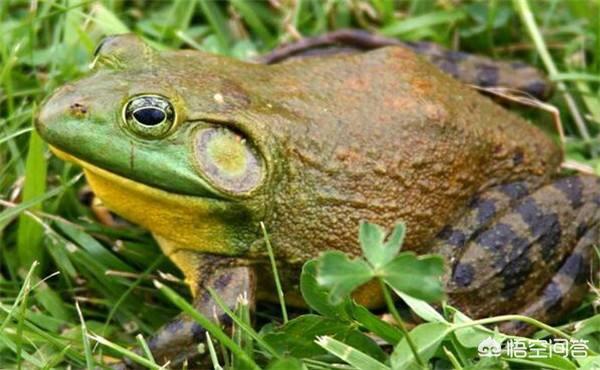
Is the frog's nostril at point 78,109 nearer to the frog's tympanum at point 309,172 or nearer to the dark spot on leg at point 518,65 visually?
the frog's tympanum at point 309,172

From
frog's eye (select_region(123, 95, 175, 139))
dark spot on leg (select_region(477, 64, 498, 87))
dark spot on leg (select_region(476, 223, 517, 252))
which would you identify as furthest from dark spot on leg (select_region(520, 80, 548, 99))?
frog's eye (select_region(123, 95, 175, 139))

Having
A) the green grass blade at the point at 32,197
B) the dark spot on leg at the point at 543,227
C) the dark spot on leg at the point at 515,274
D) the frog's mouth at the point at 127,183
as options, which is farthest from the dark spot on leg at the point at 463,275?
the green grass blade at the point at 32,197

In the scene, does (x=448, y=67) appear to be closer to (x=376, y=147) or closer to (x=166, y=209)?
(x=376, y=147)

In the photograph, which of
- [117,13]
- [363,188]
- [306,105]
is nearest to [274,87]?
[306,105]

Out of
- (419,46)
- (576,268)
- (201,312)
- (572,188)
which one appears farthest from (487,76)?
(201,312)

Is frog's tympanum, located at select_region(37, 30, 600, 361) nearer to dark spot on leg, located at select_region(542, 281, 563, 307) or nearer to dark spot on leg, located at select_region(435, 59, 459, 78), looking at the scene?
dark spot on leg, located at select_region(542, 281, 563, 307)

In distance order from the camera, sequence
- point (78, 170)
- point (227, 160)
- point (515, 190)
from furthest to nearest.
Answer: point (78, 170), point (515, 190), point (227, 160)
